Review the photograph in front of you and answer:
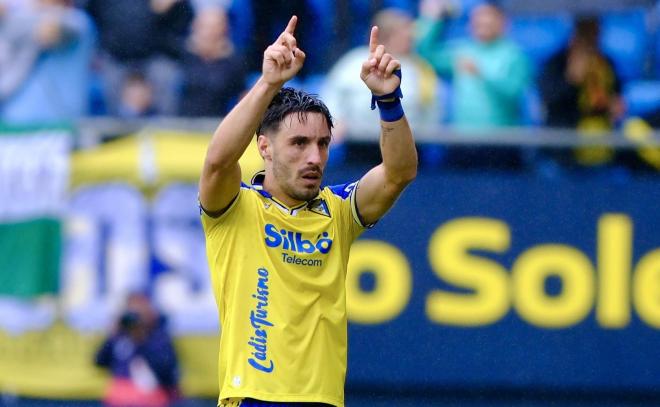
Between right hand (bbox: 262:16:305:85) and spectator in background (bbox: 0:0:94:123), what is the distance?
570 cm

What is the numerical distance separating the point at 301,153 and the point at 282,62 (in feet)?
1.61

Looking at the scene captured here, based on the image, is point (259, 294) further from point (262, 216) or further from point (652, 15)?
point (652, 15)

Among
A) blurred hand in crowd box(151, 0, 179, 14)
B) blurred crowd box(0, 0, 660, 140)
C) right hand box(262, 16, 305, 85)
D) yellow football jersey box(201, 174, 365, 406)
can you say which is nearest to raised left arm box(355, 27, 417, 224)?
yellow football jersey box(201, 174, 365, 406)

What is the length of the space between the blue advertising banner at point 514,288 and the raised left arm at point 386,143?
16.1 ft

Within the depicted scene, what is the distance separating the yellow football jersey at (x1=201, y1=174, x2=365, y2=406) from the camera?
5227 mm

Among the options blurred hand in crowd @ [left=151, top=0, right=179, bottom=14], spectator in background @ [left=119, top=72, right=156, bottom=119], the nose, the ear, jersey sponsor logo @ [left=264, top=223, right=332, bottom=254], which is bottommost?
jersey sponsor logo @ [left=264, top=223, right=332, bottom=254]

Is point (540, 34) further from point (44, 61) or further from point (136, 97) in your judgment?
point (44, 61)

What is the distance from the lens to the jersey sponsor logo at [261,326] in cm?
523

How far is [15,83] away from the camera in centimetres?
1042

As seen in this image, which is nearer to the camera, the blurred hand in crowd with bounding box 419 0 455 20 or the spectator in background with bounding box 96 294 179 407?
the spectator in background with bounding box 96 294 179 407

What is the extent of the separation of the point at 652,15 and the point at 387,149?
5833mm

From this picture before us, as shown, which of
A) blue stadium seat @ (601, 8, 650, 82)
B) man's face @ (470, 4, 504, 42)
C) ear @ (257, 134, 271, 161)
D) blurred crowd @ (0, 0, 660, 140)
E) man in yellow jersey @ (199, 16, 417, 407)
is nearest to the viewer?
man in yellow jersey @ (199, 16, 417, 407)

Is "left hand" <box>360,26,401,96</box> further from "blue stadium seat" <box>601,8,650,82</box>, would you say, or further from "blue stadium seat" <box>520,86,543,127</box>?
"blue stadium seat" <box>601,8,650,82</box>

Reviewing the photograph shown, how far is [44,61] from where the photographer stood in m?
10.4
